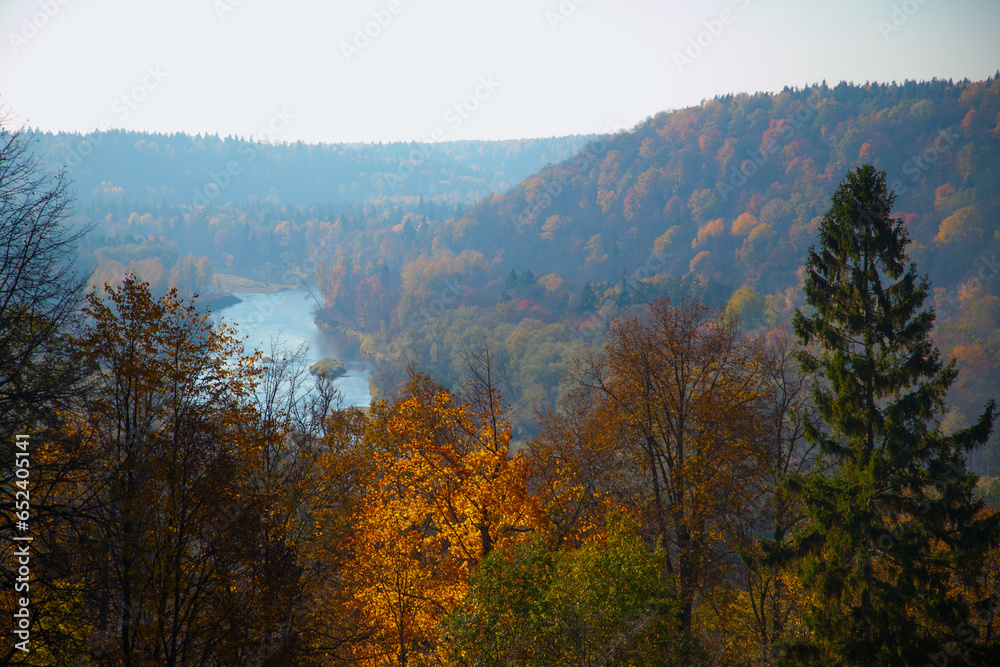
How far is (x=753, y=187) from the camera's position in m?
150

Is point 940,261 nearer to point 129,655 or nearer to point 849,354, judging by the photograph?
point 849,354

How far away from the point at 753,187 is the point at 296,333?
110m

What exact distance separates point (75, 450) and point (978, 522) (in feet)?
55.7

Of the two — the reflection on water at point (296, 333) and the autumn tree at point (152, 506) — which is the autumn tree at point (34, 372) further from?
the reflection on water at point (296, 333)

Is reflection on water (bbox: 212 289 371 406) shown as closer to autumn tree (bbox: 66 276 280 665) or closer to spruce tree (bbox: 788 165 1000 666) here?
autumn tree (bbox: 66 276 280 665)

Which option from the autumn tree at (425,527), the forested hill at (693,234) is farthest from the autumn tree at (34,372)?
the forested hill at (693,234)

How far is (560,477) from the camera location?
62.0 feet

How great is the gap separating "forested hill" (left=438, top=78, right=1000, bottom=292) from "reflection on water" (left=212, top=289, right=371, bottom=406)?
45.8m

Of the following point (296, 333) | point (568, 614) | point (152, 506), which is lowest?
point (568, 614)

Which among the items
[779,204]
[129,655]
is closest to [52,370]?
[129,655]

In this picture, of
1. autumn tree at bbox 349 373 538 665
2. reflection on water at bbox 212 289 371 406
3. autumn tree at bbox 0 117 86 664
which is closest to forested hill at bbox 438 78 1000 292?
reflection on water at bbox 212 289 371 406

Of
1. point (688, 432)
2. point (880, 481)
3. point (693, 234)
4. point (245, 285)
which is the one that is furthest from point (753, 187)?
point (880, 481)

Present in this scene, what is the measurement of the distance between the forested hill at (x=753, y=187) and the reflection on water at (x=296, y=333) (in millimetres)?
45759

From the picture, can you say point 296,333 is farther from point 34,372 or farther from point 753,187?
point 753,187
